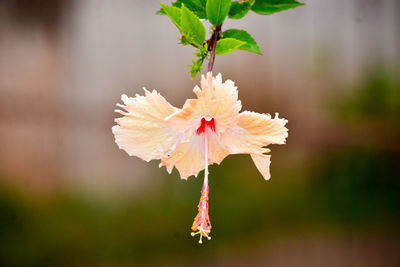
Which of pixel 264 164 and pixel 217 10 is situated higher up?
pixel 217 10

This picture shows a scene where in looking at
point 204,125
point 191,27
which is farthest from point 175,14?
point 204,125

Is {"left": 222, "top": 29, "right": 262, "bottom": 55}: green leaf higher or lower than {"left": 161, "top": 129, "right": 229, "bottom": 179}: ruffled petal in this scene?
higher

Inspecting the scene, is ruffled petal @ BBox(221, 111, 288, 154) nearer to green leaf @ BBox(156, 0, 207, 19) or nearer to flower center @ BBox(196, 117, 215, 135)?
flower center @ BBox(196, 117, 215, 135)

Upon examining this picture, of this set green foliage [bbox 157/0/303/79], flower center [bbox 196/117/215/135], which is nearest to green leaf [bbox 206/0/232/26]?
green foliage [bbox 157/0/303/79]

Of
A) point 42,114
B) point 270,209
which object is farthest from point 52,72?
point 270,209

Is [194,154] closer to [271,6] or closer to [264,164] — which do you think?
[264,164]

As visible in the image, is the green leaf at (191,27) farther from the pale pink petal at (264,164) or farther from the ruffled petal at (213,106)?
the pale pink petal at (264,164)

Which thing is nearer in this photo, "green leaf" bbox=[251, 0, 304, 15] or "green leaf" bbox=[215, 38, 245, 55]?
"green leaf" bbox=[215, 38, 245, 55]
